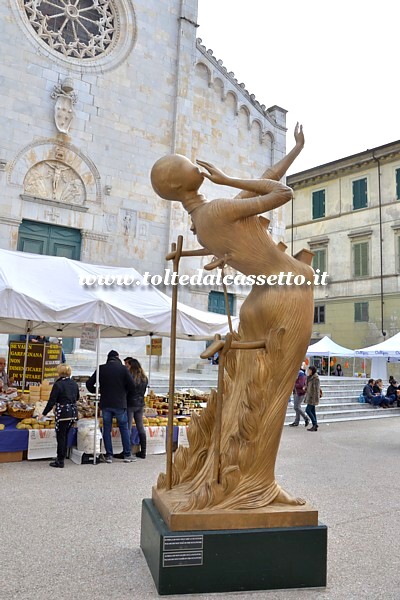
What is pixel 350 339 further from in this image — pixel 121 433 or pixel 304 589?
pixel 304 589

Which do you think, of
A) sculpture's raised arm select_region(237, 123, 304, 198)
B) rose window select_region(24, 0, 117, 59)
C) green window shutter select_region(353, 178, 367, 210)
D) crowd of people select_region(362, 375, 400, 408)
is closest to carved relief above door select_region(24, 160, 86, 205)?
rose window select_region(24, 0, 117, 59)

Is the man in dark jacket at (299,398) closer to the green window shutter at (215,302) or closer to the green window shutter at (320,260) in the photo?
the green window shutter at (215,302)

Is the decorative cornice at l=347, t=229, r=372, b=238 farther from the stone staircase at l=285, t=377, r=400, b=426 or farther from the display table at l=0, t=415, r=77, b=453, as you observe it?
the display table at l=0, t=415, r=77, b=453

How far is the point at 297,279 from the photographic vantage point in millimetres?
3648

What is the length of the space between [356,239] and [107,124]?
19.7 metres

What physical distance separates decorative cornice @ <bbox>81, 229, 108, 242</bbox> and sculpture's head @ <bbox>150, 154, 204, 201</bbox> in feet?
40.8

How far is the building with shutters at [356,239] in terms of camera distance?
2881cm

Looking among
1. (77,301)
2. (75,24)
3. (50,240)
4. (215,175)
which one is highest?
(75,24)

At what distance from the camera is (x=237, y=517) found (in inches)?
128

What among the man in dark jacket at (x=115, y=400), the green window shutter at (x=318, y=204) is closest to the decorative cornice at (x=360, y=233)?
the green window shutter at (x=318, y=204)

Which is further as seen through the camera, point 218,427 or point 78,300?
point 78,300

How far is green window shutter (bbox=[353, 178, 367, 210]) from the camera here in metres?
30.6

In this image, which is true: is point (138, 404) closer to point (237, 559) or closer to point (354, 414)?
point (237, 559)

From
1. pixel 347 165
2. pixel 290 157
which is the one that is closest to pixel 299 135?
pixel 290 157
